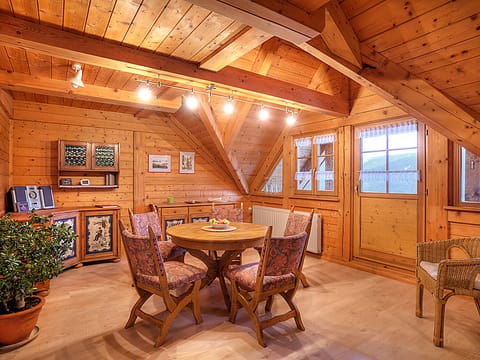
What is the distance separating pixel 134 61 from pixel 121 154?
2.72m

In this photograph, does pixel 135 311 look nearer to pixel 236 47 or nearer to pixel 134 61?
→ pixel 134 61

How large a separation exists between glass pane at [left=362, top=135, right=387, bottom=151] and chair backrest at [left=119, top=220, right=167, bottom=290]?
10.5 ft

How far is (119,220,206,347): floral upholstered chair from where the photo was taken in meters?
2.17

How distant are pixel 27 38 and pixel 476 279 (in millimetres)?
3758

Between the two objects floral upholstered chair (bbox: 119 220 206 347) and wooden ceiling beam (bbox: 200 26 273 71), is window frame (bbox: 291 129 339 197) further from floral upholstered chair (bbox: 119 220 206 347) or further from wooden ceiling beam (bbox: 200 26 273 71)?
floral upholstered chair (bbox: 119 220 206 347)

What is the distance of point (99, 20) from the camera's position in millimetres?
1959

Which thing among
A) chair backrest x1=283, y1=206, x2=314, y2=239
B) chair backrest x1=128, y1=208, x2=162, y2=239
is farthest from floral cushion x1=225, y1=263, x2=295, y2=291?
chair backrest x1=128, y1=208, x2=162, y2=239

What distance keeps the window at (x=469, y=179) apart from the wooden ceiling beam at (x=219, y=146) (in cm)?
314

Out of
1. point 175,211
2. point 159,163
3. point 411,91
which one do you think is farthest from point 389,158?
point 159,163

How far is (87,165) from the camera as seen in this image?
4.34 m

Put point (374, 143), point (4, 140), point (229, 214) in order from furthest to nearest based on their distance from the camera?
point (229, 214), point (374, 143), point (4, 140)

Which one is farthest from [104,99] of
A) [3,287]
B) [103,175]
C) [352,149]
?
[352,149]

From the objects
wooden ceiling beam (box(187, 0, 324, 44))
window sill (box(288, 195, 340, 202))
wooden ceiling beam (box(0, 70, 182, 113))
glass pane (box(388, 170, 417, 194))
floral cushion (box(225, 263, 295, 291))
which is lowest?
floral cushion (box(225, 263, 295, 291))

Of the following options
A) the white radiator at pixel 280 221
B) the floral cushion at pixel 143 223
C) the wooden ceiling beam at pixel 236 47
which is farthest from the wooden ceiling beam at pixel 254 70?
the floral cushion at pixel 143 223
